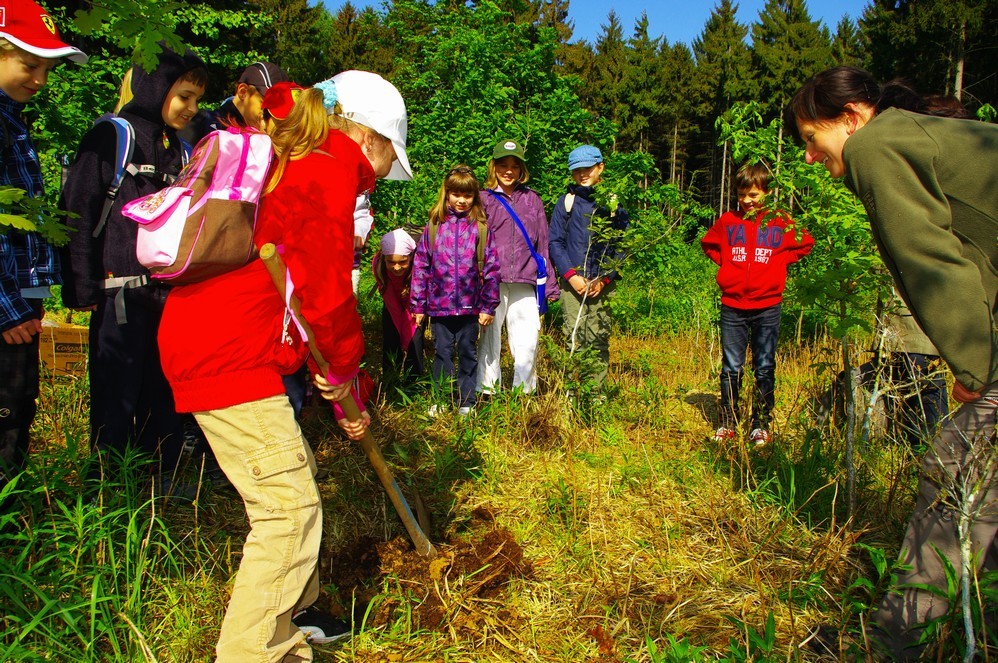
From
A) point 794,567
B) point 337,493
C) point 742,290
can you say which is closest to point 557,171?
point 742,290

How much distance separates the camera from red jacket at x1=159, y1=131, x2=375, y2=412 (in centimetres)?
177

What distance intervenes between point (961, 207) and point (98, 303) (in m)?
3.16

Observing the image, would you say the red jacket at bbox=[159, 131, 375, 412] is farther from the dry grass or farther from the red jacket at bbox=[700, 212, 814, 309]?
the red jacket at bbox=[700, 212, 814, 309]

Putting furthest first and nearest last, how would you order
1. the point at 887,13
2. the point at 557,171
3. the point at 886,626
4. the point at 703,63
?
the point at 703,63 < the point at 887,13 < the point at 557,171 < the point at 886,626

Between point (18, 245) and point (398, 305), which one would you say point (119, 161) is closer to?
point (18, 245)

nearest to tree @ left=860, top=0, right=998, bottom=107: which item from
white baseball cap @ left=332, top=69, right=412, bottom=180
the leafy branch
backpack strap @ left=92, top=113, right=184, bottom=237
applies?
white baseball cap @ left=332, top=69, right=412, bottom=180

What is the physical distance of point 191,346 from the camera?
1.77 m

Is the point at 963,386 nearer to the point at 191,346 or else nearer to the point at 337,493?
the point at 191,346

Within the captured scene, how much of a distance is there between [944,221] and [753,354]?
2.63 m

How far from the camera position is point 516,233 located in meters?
4.68

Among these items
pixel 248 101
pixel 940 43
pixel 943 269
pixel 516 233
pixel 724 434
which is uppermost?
pixel 940 43

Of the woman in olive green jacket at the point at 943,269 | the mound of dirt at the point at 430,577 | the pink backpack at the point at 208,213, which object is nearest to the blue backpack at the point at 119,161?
the pink backpack at the point at 208,213

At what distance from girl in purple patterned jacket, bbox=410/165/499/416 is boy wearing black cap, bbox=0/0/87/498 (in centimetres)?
225

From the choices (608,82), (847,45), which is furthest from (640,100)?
(847,45)
